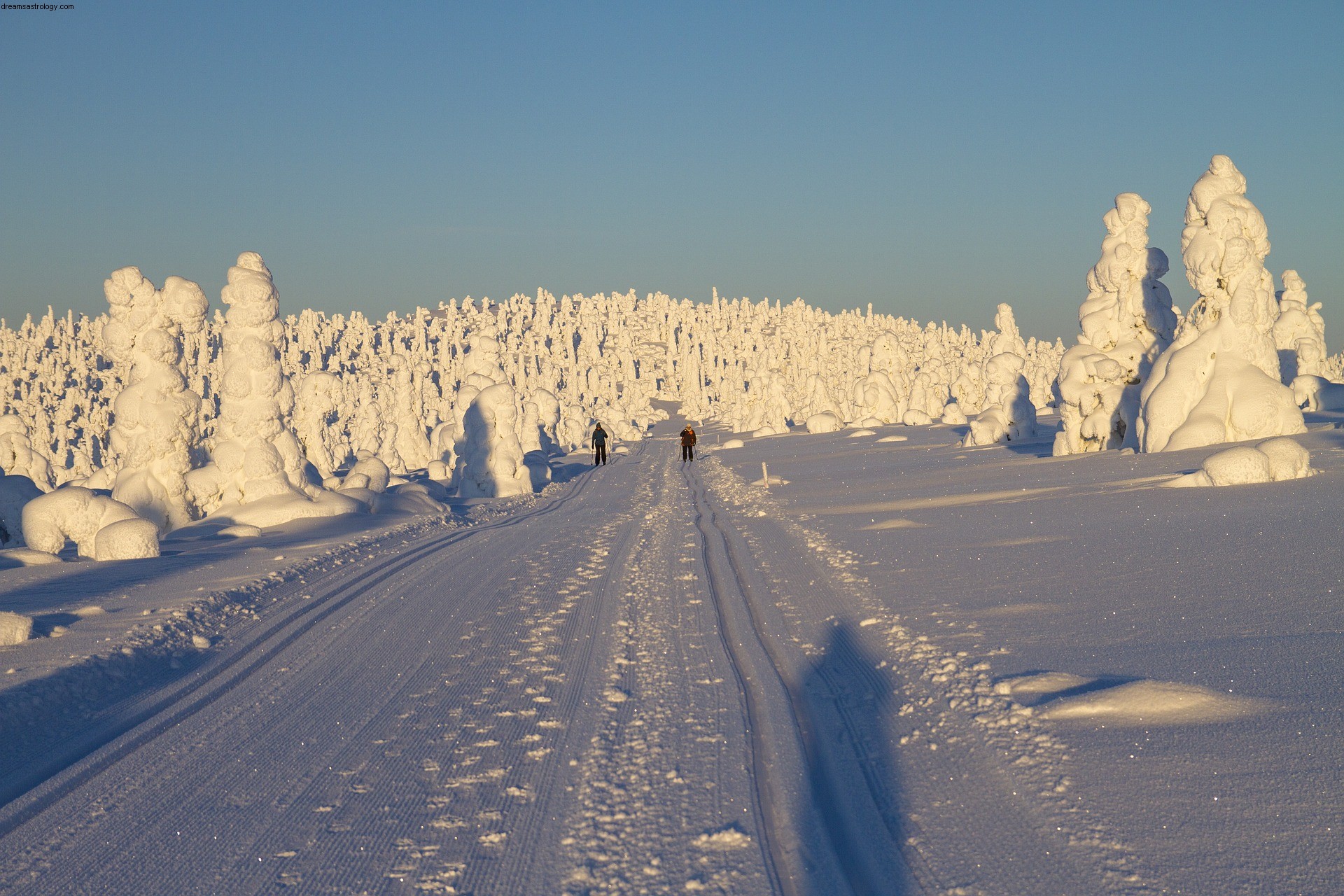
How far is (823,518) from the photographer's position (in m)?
17.0

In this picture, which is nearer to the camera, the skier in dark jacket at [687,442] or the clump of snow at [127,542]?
the clump of snow at [127,542]

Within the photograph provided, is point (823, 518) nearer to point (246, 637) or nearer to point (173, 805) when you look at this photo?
point (246, 637)

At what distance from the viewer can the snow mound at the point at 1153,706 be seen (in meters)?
5.05

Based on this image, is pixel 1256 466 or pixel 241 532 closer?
pixel 1256 466

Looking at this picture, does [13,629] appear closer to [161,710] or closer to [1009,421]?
[161,710]

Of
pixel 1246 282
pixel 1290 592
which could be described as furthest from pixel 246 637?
pixel 1246 282

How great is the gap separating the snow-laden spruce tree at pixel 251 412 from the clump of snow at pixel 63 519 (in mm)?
3289

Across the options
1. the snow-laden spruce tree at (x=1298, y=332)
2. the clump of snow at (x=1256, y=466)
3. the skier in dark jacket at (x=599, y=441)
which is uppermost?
the snow-laden spruce tree at (x=1298, y=332)

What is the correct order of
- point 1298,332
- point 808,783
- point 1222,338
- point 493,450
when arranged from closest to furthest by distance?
point 808,783
point 1222,338
point 493,450
point 1298,332

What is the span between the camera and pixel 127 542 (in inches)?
610

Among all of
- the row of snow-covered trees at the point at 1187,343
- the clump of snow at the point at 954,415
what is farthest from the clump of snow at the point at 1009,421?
the clump of snow at the point at 954,415

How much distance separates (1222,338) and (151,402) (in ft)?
90.5

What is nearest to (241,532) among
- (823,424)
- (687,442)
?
(687,442)

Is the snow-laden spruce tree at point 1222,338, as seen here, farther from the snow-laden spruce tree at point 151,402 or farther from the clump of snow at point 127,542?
the snow-laden spruce tree at point 151,402
